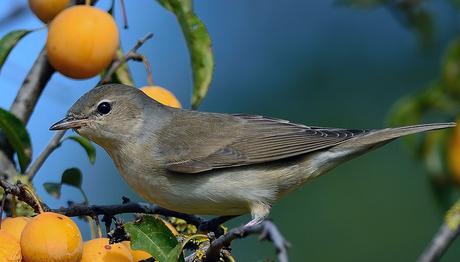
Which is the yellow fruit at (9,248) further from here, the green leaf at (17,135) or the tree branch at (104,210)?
the green leaf at (17,135)

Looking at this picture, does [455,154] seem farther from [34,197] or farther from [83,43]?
[34,197]

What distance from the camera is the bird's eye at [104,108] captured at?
4.05 m

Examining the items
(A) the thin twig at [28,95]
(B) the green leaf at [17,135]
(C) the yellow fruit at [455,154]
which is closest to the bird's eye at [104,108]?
(A) the thin twig at [28,95]

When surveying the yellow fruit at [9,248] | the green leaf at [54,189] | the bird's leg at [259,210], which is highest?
the yellow fruit at [9,248]

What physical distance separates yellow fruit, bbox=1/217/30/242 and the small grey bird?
0.95 meters

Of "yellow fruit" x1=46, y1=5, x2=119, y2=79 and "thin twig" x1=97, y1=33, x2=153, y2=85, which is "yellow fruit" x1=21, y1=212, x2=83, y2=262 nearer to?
"yellow fruit" x1=46, y1=5, x2=119, y2=79

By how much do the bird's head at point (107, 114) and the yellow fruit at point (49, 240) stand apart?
1.07m

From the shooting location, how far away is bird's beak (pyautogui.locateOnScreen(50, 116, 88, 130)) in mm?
3779

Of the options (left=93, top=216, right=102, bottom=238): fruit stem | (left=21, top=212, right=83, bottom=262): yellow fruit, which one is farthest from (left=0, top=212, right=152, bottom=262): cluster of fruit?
(left=93, top=216, right=102, bottom=238): fruit stem

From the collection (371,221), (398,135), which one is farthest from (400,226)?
(398,135)

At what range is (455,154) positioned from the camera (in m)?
4.50

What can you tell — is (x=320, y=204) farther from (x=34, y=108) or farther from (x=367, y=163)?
(x=34, y=108)

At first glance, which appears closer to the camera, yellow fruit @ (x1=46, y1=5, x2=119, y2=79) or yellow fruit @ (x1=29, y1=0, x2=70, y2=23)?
yellow fruit @ (x1=46, y1=5, x2=119, y2=79)

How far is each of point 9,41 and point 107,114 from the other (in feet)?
1.87
